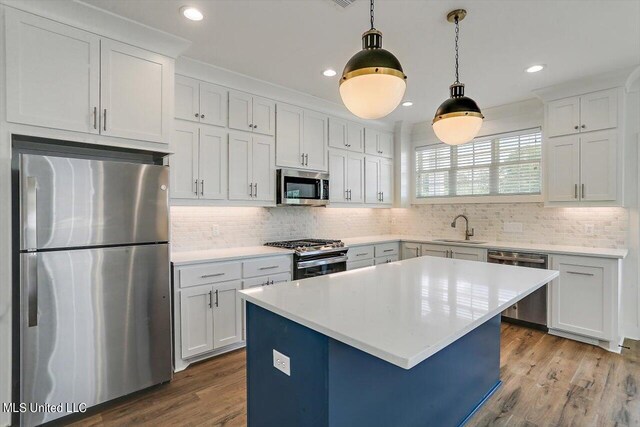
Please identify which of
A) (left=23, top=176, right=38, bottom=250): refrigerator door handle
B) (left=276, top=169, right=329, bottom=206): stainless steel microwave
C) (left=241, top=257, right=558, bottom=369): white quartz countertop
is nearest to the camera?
(left=241, top=257, right=558, bottom=369): white quartz countertop

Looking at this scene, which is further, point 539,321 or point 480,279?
point 539,321

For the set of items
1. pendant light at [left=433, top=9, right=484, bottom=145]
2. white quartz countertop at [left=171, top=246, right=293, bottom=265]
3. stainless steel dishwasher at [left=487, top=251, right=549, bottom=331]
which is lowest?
stainless steel dishwasher at [left=487, top=251, right=549, bottom=331]

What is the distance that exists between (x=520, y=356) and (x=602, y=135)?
2.39 meters

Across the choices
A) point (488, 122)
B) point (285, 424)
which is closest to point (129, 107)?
point (285, 424)

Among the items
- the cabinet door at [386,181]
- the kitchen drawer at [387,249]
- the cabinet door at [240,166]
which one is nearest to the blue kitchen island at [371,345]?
the cabinet door at [240,166]

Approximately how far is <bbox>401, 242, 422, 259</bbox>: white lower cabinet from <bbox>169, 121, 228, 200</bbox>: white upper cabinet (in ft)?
9.12

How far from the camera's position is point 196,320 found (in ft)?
9.07

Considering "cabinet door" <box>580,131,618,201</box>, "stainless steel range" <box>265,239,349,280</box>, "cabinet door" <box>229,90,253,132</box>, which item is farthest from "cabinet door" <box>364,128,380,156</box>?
"cabinet door" <box>580,131,618,201</box>

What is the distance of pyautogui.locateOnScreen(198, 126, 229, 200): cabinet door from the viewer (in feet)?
10.1

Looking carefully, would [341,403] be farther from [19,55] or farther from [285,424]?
[19,55]

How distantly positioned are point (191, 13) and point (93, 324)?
2.19 metres

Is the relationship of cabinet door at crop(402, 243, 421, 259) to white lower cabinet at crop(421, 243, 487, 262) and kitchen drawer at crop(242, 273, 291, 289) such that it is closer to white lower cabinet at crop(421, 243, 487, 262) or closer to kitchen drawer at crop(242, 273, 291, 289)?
white lower cabinet at crop(421, 243, 487, 262)

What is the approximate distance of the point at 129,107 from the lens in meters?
2.37

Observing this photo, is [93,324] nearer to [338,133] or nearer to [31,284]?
[31,284]
